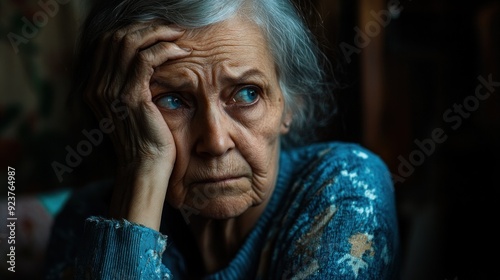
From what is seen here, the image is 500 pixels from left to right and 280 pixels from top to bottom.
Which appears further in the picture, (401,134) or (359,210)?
(401,134)

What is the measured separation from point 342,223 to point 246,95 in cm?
37

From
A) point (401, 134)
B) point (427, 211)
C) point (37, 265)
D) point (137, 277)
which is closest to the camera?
point (137, 277)

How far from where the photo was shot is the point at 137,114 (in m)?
1.34

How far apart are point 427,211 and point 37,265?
5.43 feet

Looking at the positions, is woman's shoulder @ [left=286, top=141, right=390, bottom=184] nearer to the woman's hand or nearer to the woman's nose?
the woman's nose

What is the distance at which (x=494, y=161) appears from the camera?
7.74 feet

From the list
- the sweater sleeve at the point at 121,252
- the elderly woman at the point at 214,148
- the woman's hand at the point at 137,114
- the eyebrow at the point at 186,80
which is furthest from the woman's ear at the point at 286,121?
the sweater sleeve at the point at 121,252

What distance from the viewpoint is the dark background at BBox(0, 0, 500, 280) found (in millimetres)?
2254

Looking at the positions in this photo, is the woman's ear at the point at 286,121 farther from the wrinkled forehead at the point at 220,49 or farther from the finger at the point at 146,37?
the finger at the point at 146,37

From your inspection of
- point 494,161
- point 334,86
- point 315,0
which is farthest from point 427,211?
point 315,0

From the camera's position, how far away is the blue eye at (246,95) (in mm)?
1354

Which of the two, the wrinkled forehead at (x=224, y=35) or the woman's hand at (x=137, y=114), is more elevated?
the wrinkled forehead at (x=224, y=35)

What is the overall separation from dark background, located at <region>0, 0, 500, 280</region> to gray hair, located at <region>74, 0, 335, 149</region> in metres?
0.29

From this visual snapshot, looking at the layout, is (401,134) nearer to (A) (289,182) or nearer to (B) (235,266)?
(A) (289,182)
